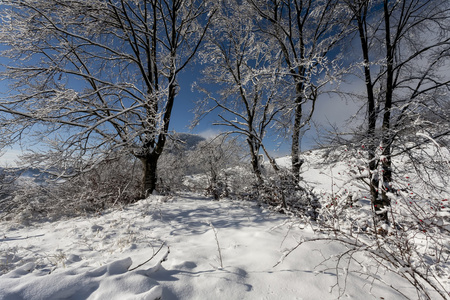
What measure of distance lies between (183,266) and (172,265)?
117 mm

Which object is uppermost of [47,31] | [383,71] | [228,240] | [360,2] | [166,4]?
[166,4]

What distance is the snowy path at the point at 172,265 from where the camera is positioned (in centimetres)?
134

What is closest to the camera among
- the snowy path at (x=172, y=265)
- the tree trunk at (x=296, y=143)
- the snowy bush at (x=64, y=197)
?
the snowy path at (x=172, y=265)

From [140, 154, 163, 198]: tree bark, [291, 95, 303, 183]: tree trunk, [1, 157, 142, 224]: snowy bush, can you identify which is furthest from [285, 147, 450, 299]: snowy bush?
[1, 157, 142, 224]: snowy bush

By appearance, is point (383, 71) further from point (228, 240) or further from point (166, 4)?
point (166, 4)

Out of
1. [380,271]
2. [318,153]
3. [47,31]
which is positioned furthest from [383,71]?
[47,31]

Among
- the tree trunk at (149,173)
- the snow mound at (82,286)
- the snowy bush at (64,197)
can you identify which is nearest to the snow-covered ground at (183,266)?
the snow mound at (82,286)

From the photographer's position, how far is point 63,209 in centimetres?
526

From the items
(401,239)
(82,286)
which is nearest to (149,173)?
(82,286)

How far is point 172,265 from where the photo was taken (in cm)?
187

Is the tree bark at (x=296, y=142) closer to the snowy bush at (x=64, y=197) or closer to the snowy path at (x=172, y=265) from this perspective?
the snowy path at (x=172, y=265)

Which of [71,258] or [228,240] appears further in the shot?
[228,240]

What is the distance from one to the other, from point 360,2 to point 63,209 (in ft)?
33.1

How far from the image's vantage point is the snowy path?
4.41 ft
